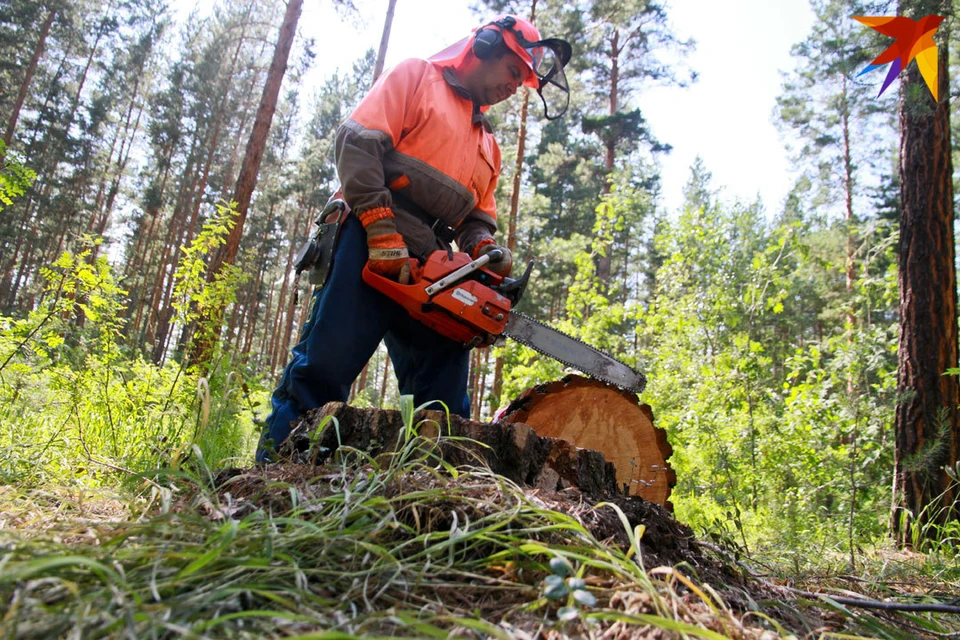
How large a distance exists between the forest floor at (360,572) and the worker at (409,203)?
1061mm

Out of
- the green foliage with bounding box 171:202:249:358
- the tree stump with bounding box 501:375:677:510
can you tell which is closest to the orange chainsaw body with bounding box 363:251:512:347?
the tree stump with bounding box 501:375:677:510

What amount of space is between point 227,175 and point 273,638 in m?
29.1

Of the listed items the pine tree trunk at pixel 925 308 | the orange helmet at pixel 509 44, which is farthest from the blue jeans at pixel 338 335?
the pine tree trunk at pixel 925 308

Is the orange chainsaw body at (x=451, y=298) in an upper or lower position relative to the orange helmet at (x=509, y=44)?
lower

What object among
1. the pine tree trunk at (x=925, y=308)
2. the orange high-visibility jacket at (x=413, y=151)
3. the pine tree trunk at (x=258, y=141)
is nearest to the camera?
the orange high-visibility jacket at (x=413, y=151)

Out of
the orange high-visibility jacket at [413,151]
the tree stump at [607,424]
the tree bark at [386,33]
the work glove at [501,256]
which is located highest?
the tree bark at [386,33]

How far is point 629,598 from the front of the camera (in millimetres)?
923

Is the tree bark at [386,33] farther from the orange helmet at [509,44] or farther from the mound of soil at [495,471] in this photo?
the mound of soil at [495,471]

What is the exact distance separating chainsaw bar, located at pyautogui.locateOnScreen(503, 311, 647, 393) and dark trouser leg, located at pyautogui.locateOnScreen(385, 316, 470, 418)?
0.99 feet

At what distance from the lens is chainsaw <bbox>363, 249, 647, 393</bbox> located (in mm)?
2438

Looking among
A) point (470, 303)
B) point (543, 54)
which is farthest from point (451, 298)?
point (543, 54)

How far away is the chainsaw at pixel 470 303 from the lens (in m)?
2.44

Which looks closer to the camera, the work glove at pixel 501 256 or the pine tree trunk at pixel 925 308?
the work glove at pixel 501 256

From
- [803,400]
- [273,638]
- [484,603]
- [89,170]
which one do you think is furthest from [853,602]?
[89,170]
